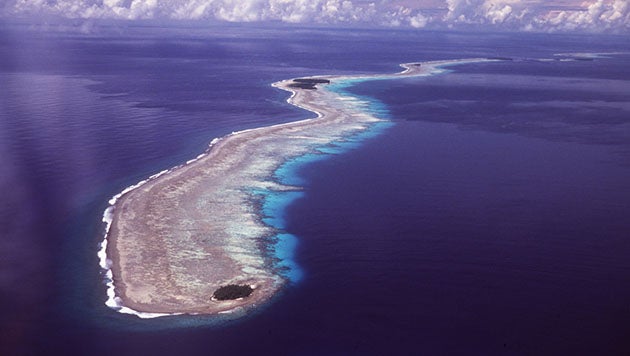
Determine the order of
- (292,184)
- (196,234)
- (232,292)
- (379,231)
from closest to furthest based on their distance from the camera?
(232,292) < (196,234) < (379,231) < (292,184)

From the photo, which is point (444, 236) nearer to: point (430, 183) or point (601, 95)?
point (430, 183)

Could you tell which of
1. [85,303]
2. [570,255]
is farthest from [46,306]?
[570,255]

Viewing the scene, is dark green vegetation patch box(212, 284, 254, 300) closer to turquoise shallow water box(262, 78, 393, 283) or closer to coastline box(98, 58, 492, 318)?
coastline box(98, 58, 492, 318)

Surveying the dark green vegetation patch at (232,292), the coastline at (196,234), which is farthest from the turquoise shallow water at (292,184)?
the dark green vegetation patch at (232,292)

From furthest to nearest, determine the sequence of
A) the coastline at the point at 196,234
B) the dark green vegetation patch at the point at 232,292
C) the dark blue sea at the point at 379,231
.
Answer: the coastline at the point at 196,234, the dark green vegetation patch at the point at 232,292, the dark blue sea at the point at 379,231

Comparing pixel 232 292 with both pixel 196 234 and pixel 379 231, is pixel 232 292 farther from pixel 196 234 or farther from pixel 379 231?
pixel 379 231

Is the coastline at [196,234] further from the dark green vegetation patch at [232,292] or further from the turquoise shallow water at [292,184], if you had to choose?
the turquoise shallow water at [292,184]

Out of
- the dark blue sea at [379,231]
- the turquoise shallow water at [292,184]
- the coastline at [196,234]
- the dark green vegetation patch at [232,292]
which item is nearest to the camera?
the dark blue sea at [379,231]

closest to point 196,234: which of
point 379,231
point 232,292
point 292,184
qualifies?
point 232,292
